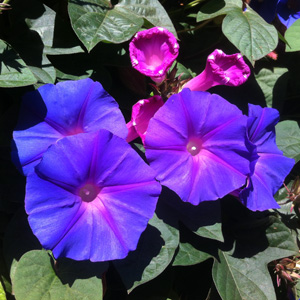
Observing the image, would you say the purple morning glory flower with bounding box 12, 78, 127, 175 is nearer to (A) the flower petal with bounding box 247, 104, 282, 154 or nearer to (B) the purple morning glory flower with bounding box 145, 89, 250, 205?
(B) the purple morning glory flower with bounding box 145, 89, 250, 205

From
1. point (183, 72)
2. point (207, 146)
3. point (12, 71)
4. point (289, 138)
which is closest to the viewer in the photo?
point (12, 71)

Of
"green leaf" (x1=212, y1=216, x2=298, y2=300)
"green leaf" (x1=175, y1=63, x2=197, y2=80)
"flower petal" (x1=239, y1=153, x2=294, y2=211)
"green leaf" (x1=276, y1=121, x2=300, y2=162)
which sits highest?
"green leaf" (x1=175, y1=63, x2=197, y2=80)

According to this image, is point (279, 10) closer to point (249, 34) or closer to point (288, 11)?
point (288, 11)

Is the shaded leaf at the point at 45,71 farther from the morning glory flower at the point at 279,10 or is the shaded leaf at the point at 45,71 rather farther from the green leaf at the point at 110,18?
the morning glory flower at the point at 279,10

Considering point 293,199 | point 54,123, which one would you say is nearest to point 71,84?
point 54,123

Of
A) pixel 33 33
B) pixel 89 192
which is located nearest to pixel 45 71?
pixel 33 33

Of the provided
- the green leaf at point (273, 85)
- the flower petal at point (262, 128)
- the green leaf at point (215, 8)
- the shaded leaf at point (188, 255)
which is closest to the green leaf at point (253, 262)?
the shaded leaf at point (188, 255)

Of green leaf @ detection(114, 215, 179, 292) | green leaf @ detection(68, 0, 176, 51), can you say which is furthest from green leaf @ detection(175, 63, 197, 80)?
green leaf @ detection(114, 215, 179, 292)
